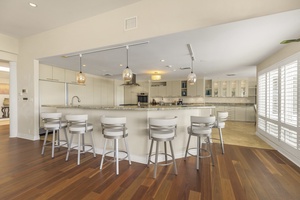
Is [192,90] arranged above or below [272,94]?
above

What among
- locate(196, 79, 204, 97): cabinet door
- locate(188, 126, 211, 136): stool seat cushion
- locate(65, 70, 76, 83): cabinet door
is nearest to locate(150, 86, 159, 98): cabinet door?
locate(196, 79, 204, 97): cabinet door

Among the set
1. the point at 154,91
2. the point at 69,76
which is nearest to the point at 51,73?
the point at 69,76

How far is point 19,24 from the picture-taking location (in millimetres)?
3504

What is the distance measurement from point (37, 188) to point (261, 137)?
5.51 meters

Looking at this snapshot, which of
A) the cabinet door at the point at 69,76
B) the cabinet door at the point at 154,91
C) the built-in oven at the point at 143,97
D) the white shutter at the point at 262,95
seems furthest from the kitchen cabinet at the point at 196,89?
the cabinet door at the point at 69,76

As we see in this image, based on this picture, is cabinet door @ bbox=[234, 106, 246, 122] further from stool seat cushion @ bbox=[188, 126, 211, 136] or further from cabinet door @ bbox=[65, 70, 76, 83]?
cabinet door @ bbox=[65, 70, 76, 83]

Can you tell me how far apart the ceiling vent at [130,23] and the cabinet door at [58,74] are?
12.4ft

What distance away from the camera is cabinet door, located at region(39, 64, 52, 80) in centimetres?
473

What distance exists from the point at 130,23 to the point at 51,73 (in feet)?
12.7

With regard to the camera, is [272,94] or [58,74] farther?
[58,74]

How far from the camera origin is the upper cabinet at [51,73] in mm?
4773

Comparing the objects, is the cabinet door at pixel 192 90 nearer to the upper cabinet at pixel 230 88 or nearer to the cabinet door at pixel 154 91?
the upper cabinet at pixel 230 88

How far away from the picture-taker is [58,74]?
5.30m

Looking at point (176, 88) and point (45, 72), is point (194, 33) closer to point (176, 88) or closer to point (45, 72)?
point (45, 72)
